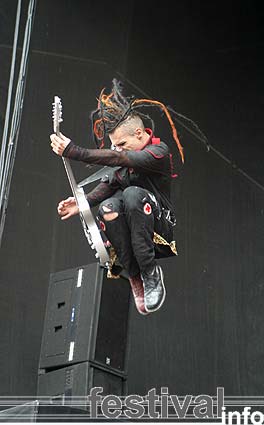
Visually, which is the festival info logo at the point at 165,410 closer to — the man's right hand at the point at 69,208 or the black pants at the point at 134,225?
the black pants at the point at 134,225

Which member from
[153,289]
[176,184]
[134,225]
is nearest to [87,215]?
[134,225]

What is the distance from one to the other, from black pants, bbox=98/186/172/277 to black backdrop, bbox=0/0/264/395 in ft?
3.74

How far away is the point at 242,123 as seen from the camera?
25.1ft

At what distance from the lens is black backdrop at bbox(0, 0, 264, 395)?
6473 mm

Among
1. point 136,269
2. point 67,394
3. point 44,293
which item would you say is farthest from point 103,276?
point 44,293

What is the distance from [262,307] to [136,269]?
6.03ft

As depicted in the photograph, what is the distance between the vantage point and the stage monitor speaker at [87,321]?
5340mm

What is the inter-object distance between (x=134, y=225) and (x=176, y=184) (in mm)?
2044

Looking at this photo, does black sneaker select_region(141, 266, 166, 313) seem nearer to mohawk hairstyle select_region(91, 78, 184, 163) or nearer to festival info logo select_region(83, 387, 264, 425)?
festival info logo select_region(83, 387, 264, 425)

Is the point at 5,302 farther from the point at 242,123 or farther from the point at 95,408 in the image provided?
the point at 242,123

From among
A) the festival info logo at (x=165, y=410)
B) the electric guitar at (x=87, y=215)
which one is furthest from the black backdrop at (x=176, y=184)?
the festival info logo at (x=165, y=410)

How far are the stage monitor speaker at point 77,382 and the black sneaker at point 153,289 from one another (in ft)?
1.21

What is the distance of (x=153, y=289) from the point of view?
537 centimetres

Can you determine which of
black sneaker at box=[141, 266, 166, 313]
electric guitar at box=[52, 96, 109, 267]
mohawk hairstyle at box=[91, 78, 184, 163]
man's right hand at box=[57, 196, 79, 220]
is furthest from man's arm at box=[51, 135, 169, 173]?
black sneaker at box=[141, 266, 166, 313]
